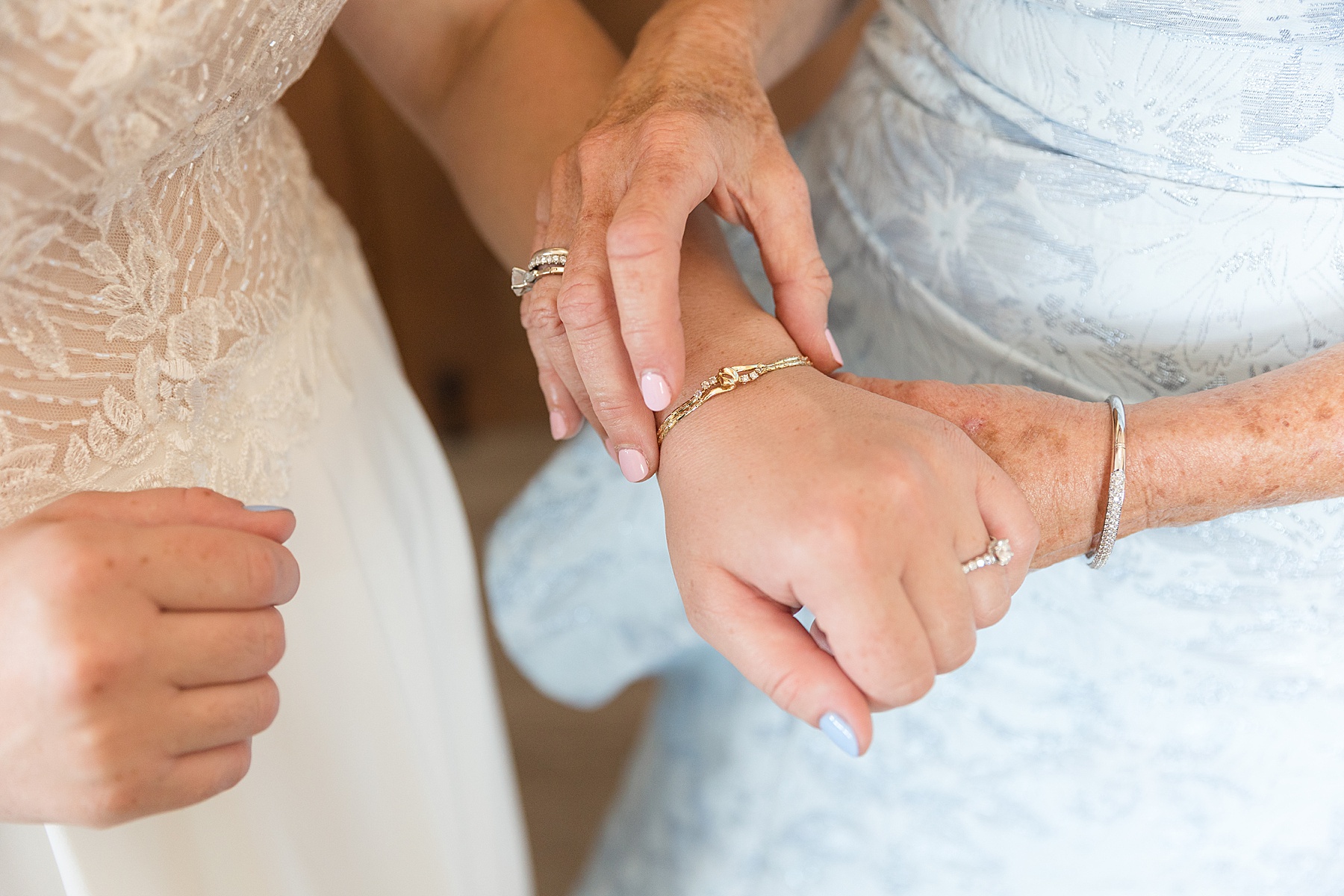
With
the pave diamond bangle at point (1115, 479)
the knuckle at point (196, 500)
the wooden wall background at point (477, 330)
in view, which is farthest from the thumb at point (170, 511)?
the wooden wall background at point (477, 330)

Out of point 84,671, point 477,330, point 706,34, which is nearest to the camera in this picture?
point 84,671

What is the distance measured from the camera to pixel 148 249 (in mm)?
642

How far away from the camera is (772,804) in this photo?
1.22m

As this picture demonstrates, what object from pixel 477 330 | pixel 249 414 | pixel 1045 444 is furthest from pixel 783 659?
pixel 477 330

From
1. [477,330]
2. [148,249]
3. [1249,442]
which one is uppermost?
[148,249]

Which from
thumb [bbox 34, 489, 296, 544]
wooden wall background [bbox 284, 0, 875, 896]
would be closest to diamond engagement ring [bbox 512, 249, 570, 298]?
thumb [bbox 34, 489, 296, 544]

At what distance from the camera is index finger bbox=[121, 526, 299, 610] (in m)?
0.50

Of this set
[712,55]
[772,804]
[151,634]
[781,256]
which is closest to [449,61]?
[712,55]

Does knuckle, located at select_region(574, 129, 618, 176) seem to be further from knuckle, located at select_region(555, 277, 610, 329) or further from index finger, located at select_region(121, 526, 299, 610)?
index finger, located at select_region(121, 526, 299, 610)

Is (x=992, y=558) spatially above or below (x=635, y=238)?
below

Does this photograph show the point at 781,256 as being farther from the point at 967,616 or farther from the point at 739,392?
the point at 967,616

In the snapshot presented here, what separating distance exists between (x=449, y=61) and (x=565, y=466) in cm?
53

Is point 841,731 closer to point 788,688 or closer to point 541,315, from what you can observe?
point 788,688

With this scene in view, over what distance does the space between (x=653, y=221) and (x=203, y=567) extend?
1.14 ft
